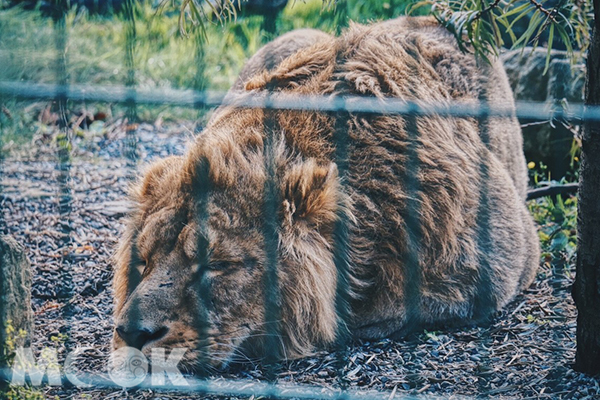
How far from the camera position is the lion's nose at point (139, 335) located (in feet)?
9.37

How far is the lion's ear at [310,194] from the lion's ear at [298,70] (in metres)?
0.66

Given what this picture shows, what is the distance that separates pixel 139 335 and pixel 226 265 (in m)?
0.48

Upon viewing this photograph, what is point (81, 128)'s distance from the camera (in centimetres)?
678

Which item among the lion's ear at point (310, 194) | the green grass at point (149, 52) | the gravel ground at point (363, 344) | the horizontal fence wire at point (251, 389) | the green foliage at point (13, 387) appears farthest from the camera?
the green grass at point (149, 52)

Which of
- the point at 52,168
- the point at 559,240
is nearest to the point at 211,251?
the point at 559,240

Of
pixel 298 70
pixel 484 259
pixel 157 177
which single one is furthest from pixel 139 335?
pixel 484 259

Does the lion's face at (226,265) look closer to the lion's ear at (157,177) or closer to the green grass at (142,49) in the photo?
the lion's ear at (157,177)

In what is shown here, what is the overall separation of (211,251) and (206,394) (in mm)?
613

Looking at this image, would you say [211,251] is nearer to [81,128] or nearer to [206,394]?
[206,394]

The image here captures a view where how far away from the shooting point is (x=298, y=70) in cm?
374

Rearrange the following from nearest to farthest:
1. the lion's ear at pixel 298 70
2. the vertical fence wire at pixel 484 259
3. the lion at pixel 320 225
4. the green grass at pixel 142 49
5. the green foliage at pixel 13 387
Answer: the green foliage at pixel 13 387 → the lion at pixel 320 225 → the vertical fence wire at pixel 484 259 → the lion's ear at pixel 298 70 → the green grass at pixel 142 49

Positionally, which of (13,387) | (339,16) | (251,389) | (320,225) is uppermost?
(339,16)

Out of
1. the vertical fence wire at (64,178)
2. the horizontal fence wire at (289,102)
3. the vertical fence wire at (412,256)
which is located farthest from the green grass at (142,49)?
the vertical fence wire at (412,256)

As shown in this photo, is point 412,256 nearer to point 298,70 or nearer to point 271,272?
point 271,272
